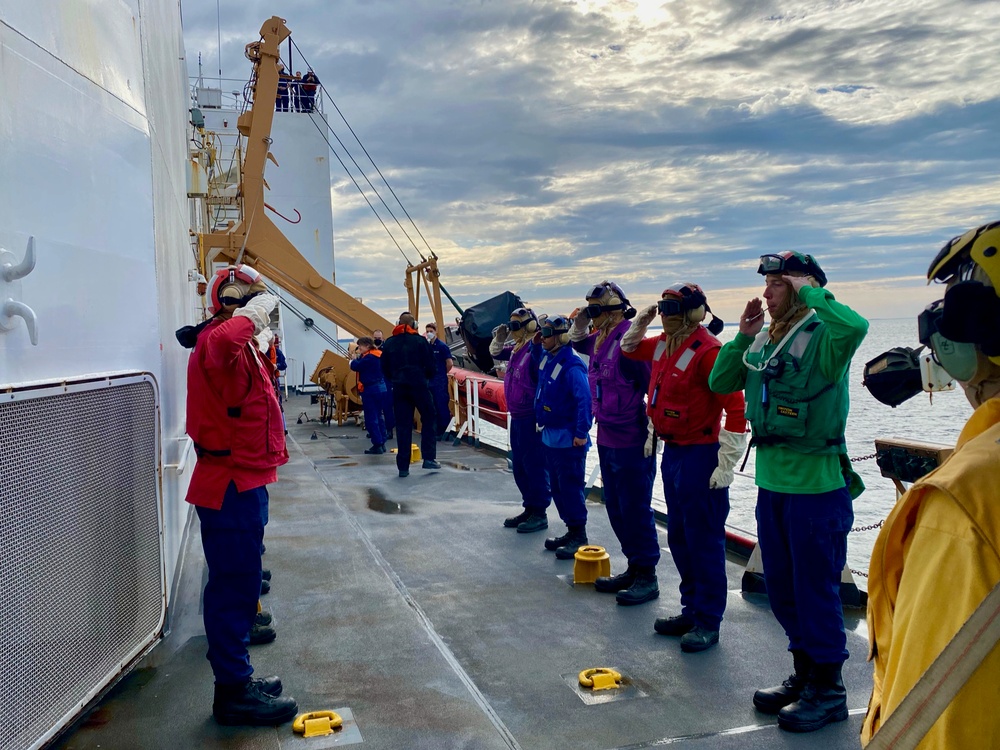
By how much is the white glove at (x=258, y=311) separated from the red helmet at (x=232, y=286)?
0.51 feet

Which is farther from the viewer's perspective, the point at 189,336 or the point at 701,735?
the point at 189,336

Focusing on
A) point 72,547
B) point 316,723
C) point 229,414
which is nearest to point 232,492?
point 229,414

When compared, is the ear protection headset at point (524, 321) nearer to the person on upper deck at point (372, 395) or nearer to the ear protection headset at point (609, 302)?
the ear protection headset at point (609, 302)

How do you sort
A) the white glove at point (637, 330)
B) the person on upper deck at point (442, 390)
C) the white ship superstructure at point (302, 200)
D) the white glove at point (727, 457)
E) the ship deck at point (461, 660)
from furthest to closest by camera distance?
the white ship superstructure at point (302, 200) → the person on upper deck at point (442, 390) → the white glove at point (637, 330) → the white glove at point (727, 457) → the ship deck at point (461, 660)

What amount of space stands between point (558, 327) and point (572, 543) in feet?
5.46

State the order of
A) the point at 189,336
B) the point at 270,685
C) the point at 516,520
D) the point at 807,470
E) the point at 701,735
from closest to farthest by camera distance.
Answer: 1. the point at 701,735
2. the point at 807,470
3. the point at 270,685
4. the point at 189,336
5. the point at 516,520

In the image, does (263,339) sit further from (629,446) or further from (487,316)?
(487,316)

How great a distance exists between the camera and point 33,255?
7.29ft

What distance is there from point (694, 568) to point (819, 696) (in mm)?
1009

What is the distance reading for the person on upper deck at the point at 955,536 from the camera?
3.10ft

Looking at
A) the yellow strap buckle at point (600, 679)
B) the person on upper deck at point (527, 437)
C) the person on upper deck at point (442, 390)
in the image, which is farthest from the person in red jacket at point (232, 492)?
the person on upper deck at point (442, 390)

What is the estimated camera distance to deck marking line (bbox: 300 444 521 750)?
3.23 m

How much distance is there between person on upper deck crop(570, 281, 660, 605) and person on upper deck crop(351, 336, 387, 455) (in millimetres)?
6663

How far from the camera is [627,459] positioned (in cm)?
493
